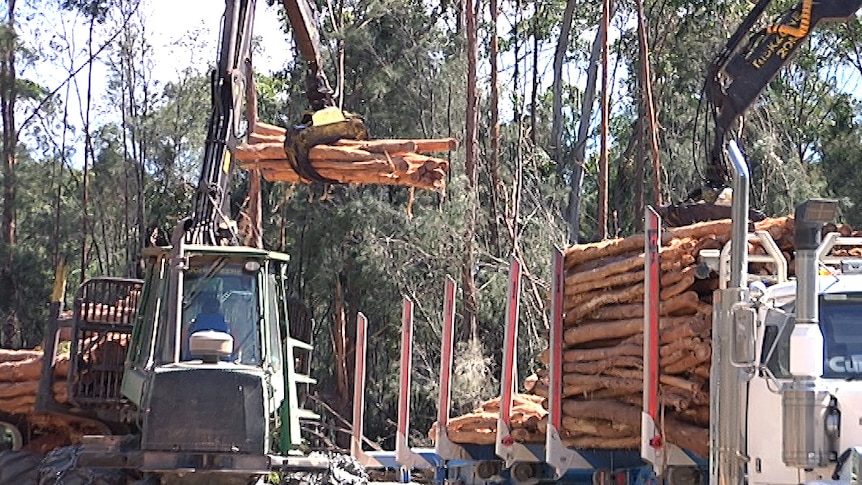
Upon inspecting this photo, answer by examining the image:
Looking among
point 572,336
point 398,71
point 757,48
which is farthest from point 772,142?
point 572,336

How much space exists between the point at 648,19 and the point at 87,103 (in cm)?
2169

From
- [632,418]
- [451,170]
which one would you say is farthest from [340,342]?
[632,418]

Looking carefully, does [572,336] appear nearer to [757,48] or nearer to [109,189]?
[757,48]

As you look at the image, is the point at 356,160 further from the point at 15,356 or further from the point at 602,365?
the point at 15,356

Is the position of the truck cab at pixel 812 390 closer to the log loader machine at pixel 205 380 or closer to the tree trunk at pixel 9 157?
the log loader machine at pixel 205 380

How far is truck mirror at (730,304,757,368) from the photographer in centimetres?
758

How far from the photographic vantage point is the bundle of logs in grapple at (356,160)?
521 inches

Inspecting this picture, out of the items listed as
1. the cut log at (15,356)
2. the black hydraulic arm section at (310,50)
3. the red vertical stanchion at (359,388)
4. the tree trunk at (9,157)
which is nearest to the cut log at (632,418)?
the black hydraulic arm section at (310,50)

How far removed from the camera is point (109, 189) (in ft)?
Answer: 167

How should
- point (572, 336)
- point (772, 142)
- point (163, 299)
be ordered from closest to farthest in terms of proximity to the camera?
1. point (163, 299)
2. point (572, 336)
3. point (772, 142)

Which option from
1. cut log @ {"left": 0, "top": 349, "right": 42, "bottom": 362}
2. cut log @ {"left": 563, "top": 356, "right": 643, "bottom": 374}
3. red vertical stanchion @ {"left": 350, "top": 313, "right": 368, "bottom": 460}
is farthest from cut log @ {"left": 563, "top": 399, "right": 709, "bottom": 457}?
cut log @ {"left": 0, "top": 349, "right": 42, "bottom": 362}

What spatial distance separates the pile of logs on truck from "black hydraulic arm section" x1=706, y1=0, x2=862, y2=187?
237cm

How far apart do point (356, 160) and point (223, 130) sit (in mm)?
1361

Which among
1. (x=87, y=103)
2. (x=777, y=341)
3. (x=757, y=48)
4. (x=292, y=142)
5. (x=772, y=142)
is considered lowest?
(x=777, y=341)
